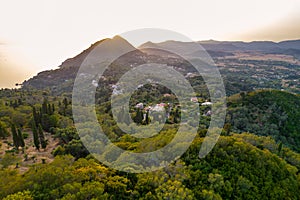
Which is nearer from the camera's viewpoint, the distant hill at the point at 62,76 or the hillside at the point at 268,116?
the hillside at the point at 268,116

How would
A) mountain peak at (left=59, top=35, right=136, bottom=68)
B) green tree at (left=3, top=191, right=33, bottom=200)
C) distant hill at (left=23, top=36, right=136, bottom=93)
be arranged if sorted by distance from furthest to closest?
mountain peak at (left=59, top=35, right=136, bottom=68)
distant hill at (left=23, top=36, right=136, bottom=93)
green tree at (left=3, top=191, right=33, bottom=200)

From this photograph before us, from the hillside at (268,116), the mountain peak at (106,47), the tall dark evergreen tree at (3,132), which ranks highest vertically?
the mountain peak at (106,47)

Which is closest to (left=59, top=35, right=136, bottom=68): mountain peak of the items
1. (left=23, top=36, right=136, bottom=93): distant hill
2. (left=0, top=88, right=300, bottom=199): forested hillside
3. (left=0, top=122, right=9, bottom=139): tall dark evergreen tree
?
(left=23, top=36, right=136, bottom=93): distant hill

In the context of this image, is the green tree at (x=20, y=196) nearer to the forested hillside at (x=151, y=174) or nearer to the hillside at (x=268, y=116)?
the forested hillside at (x=151, y=174)

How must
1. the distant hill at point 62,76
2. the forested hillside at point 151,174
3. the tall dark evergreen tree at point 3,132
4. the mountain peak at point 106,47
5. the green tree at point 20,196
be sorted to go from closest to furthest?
the green tree at point 20,196 → the forested hillside at point 151,174 → the tall dark evergreen tree at point 3,132 → the distant hill at point 62,76 → the mountain peak at point 106,47

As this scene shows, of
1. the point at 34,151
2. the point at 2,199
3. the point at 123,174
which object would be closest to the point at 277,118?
the point at 123,174

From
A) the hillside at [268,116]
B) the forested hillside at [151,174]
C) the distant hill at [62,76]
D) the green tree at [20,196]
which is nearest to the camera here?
the green tree at [20,196]

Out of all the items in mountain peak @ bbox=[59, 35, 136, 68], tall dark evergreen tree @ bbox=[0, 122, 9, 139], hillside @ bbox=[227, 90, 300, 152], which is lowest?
hillside @ bbox=[227, 90, 300, 152]

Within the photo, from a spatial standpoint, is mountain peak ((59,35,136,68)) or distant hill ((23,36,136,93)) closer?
distant hill ((23,36,136,93))

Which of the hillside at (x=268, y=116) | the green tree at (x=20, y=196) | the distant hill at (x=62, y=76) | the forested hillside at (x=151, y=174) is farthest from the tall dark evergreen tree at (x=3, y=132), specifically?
the distant hill at (x=62, y=76)

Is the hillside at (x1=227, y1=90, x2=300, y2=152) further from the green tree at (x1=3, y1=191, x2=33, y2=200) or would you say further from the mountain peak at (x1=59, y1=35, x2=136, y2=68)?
the mountain peak at (x1=59, y1=35, x2=136, y2=68)

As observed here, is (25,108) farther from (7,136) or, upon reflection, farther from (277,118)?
(277,118)

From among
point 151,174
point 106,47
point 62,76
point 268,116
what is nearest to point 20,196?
point 151,174
